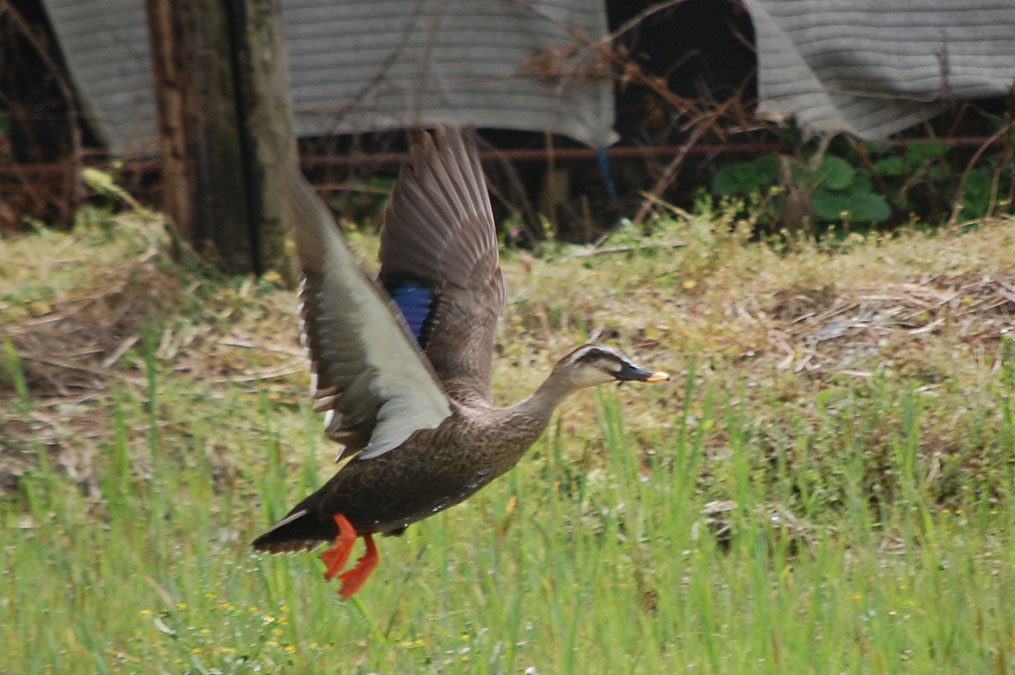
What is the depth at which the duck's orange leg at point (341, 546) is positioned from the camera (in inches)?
147

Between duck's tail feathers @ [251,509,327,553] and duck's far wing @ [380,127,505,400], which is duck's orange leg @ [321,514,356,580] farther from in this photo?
duck's far wing @ [380,127,505,400]

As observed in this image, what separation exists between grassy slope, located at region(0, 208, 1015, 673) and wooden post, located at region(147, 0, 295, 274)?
24 centimetres

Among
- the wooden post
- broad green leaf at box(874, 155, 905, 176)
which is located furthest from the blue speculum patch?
broad green leaf at box(874, 155, 905, 176)

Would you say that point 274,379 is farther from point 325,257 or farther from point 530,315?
point 325,257

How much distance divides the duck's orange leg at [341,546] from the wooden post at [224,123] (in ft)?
8.44

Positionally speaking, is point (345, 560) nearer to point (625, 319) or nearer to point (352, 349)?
point (352, 349)

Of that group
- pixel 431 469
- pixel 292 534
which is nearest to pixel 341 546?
pixel 292 534

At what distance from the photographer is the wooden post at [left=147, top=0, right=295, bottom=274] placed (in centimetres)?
589

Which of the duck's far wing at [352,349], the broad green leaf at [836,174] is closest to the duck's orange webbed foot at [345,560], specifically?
the duck's far wing at [352,349]

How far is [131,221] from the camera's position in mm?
6637

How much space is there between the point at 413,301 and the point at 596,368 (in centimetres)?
83

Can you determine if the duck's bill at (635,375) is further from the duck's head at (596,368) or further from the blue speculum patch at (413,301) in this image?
the blue speculum patch at (413,301)

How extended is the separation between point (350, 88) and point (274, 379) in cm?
236

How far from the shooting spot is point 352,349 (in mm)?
3510
